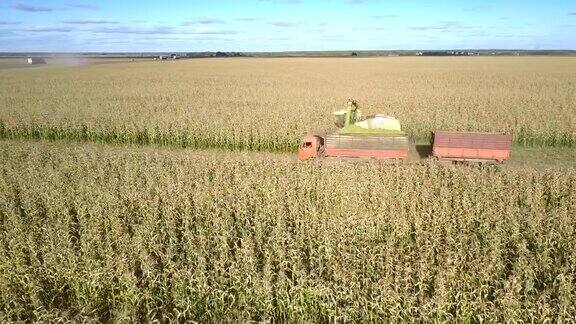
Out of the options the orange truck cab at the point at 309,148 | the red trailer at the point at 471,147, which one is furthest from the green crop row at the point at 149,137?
the red trailer at the point at 471,147

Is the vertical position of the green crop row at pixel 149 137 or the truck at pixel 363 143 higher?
the truck at pixel 363 143

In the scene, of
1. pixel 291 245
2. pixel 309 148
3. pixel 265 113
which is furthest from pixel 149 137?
pixel 291 245

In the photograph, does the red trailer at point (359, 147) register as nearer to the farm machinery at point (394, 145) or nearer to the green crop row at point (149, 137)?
the farm machinery at point (394, 145)

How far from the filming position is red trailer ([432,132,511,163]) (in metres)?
14.0

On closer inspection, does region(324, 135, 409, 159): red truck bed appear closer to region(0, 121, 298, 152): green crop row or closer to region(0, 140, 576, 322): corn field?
region(0, 140, 576, 322): corn field

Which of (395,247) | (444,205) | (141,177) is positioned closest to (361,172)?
(444,205)

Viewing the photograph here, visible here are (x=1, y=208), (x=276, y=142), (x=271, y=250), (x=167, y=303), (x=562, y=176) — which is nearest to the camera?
(x=167, y=303)

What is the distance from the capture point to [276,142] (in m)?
18.2

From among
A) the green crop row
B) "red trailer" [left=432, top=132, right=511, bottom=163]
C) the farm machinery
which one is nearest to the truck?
the farm machinery

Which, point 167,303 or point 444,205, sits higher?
point 444,205

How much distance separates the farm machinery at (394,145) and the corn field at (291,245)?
1.25 metres

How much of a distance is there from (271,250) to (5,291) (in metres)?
4.35

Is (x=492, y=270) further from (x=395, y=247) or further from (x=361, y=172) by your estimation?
(x=361, y=172)

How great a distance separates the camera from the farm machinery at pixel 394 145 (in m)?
14.0
